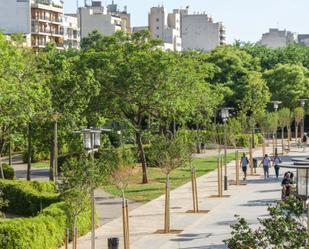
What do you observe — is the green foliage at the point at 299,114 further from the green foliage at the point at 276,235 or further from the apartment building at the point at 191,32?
the apartment building at the point at 191,32

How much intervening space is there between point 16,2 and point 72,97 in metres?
71.9

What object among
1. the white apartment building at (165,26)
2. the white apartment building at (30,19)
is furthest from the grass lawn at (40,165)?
the white apartment building at (165,26)

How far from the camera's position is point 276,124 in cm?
7594

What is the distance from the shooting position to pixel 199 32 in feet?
596

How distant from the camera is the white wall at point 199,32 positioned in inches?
7037

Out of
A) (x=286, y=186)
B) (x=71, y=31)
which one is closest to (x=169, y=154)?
(x=286, y=186)

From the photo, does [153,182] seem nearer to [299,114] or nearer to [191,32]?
[299,114]

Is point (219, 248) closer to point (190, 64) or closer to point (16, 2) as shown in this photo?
point (190, 64)

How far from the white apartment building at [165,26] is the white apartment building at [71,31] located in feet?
129

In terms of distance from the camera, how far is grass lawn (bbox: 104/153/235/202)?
45.6 m

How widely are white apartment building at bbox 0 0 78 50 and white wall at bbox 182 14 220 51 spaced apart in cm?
5922

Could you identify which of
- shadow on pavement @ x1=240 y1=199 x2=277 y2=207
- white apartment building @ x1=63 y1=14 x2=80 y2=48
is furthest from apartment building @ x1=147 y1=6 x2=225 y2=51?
shadow on pavement @ x1=240 y1=199 x2=277 y2=207

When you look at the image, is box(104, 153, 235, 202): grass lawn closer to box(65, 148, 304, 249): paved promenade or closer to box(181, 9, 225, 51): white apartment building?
box(65, 148, 304, 249): paved promenade

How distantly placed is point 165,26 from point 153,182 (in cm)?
13657
